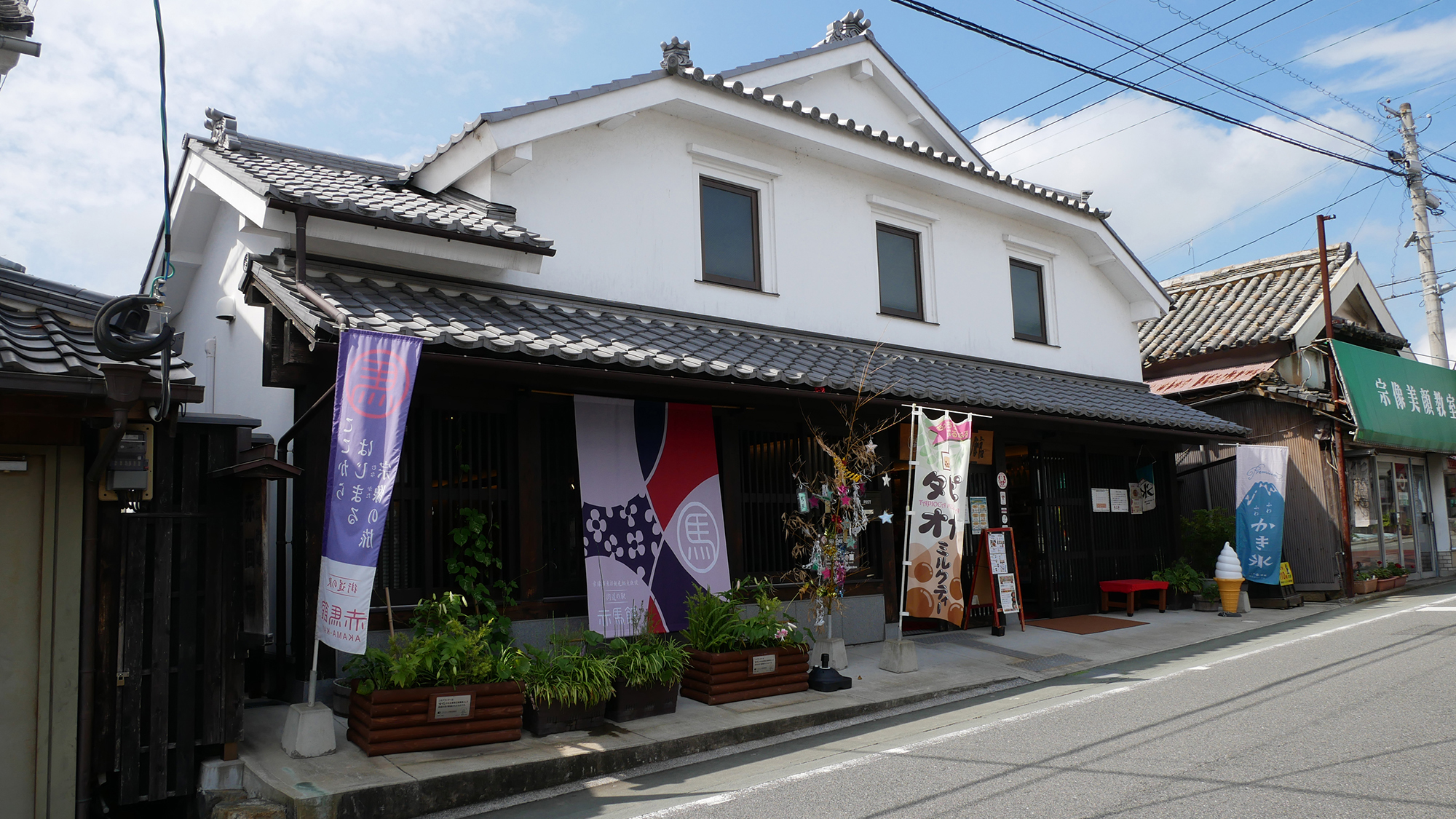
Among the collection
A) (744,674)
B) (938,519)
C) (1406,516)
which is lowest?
(744,674)

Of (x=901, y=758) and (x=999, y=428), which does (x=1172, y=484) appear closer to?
(x=999, y=428)

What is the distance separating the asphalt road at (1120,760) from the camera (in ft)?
17.6

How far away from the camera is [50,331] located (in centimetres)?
629

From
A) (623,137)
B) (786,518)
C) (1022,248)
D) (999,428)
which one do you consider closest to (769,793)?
(786,518)

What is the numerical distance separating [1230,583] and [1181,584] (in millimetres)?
844

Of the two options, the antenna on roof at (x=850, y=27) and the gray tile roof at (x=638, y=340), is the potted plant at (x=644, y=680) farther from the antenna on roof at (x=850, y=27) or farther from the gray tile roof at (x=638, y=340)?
the antenna on roof at (x=850, y=27)

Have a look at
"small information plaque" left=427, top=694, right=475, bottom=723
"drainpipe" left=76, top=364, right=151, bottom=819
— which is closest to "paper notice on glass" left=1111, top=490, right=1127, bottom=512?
"small information plaque" left=427, top=694, right=475, bottom=723

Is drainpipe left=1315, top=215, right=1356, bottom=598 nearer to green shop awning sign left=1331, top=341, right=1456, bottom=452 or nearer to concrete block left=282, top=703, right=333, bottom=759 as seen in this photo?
green shop awning sign left=1331, top=341, right=1456, bottom=452

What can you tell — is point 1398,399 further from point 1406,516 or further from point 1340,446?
point 1340,446

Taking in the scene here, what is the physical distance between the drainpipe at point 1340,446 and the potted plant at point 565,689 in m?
15.0

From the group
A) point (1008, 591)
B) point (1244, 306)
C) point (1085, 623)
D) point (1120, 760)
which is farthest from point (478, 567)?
point (1244, 306)

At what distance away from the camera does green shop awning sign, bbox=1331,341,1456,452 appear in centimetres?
1772

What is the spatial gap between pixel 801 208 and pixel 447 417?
20.0 ft

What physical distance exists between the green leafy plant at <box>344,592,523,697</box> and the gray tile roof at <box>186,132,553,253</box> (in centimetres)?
360
